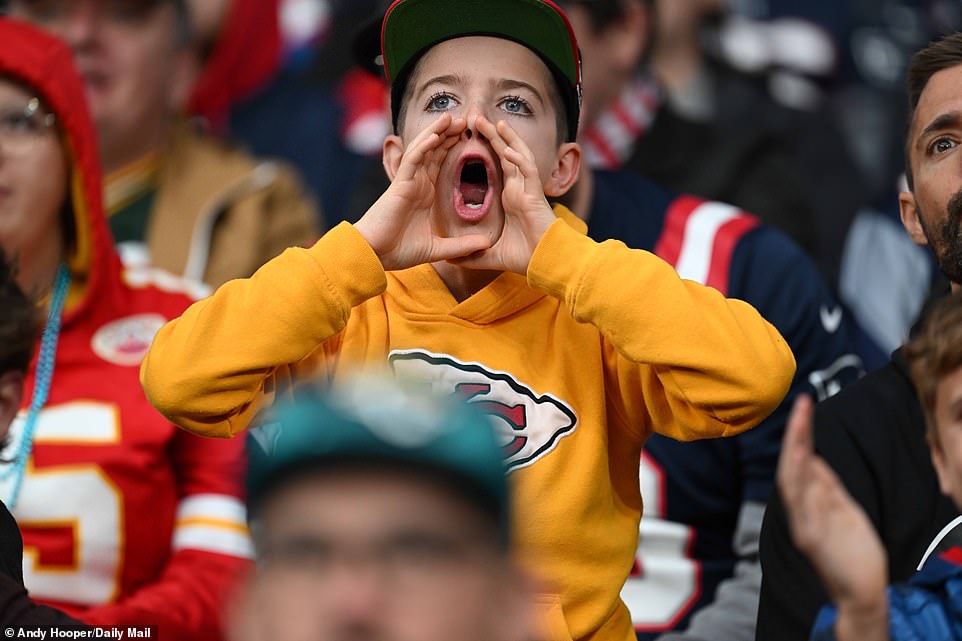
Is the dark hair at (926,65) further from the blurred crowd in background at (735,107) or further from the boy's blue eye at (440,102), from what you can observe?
the blurred crowd in background at (735,107)

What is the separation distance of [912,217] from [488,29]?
819mm

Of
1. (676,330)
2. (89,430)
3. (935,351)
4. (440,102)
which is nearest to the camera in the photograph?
(935,351)

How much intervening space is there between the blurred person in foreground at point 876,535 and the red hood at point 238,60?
3.22 metres

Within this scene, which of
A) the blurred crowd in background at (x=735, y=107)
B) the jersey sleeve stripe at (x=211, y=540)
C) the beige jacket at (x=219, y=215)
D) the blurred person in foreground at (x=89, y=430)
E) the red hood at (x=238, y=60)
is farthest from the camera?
the red hood at (x=238, y=60)

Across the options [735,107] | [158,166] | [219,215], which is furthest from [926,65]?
[735,107]

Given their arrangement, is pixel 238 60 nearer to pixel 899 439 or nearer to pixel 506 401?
pixel 506 401

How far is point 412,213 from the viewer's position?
259cm

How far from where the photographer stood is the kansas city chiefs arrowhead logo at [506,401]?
8.18 feet

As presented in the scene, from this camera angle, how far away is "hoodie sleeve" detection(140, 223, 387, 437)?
2422 millimetres

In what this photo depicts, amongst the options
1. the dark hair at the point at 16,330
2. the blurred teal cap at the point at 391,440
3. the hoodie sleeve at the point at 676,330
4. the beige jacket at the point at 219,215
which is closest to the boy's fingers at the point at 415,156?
the hoodie sleeve at the point at 676,330

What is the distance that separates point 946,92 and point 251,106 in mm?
3004

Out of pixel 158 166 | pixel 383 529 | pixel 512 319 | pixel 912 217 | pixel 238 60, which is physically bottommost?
pixel 383 529

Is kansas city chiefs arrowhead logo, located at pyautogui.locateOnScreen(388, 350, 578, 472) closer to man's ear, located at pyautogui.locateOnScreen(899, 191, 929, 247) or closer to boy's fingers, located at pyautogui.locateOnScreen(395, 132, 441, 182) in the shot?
boy's fingers, located at pyautogui.locateOnScreen(395, 132, 441, 182)

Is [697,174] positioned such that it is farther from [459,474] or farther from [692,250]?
[459,474]
